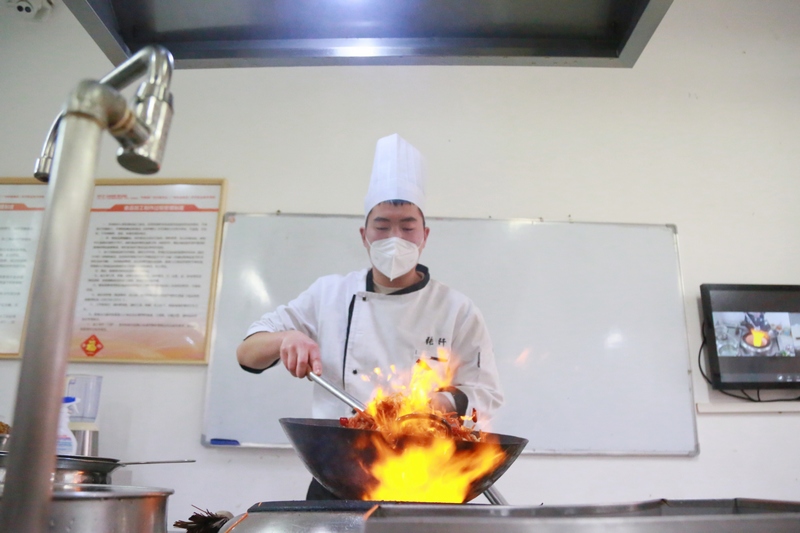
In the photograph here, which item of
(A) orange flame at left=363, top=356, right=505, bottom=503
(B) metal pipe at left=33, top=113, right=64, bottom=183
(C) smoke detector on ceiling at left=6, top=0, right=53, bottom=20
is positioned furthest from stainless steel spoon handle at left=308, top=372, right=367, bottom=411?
(C) smoke detector on ceiling at left=6, top=0, right=53, bottom=20

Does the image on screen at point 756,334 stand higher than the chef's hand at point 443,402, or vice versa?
the image on screen at point 756,334

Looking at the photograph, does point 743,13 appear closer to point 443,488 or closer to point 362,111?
point 362,111

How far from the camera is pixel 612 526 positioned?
0.58m

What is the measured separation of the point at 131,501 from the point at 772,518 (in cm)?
91

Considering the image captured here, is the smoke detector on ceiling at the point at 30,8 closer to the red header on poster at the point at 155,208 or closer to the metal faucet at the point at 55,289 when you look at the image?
the red header on poster at the point at 155,208

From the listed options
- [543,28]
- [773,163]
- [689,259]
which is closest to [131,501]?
[543,28]

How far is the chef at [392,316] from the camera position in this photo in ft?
5.83

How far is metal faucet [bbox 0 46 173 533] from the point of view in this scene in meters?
0.38

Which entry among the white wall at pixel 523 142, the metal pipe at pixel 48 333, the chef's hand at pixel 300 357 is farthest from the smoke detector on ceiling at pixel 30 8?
the metal pipe at pixel 48 333

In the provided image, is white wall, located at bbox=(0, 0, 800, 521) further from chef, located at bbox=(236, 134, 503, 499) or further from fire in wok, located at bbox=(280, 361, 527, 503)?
fire in wok, located at bbox=(280, 361, 527, 503)

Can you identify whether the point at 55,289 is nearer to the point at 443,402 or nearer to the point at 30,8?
the point at 443,402

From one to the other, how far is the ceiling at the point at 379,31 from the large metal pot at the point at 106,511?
76 cm

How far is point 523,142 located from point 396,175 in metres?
0.87

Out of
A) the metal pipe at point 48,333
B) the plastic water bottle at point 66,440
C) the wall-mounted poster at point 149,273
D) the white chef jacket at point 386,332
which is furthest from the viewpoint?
the wall-mounted poster at point 149,273
